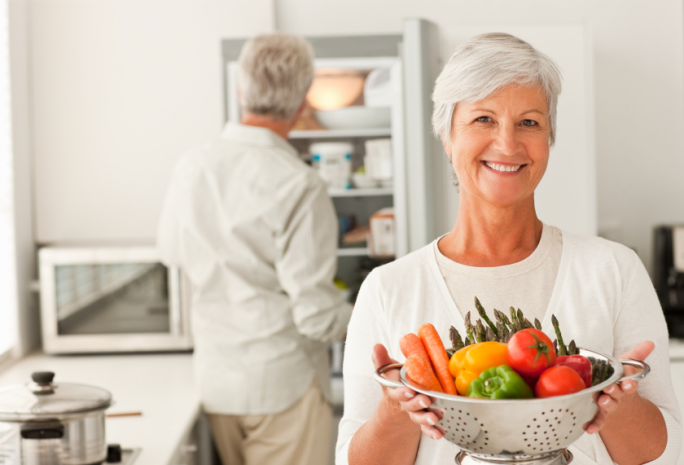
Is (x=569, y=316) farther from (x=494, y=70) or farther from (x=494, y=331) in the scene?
(x=494, y=70)

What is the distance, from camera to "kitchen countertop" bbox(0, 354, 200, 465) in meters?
1.65

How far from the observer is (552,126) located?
963 mm

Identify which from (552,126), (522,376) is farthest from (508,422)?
(552,126)

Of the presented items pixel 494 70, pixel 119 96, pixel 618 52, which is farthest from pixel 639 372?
pixel 618 52

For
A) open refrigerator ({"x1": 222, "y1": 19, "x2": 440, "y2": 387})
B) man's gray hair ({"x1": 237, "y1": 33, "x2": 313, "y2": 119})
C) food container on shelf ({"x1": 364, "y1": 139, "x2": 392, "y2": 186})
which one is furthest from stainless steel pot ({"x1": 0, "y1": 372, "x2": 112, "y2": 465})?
food container on shelf ({"x1": 364, "y1": 139, "x2": 392, "y2": 186})

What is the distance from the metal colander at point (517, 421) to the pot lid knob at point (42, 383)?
0.99m

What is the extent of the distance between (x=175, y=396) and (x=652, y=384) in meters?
1.43

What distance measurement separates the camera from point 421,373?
0.70 metres

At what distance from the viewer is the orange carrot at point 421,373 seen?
0.70 m

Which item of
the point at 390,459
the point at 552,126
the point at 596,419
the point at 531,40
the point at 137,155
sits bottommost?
the point at 390,459

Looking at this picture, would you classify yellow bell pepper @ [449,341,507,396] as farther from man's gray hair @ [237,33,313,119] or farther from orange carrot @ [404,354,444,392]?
man's gray hair @ [237,33,313,119]

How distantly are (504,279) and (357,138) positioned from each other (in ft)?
5.83

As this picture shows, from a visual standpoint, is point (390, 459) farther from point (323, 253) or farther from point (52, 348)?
→ point (52, 348)

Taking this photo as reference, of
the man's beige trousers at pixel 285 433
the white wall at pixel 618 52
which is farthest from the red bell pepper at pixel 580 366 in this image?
the white wall at pixel 618 52
